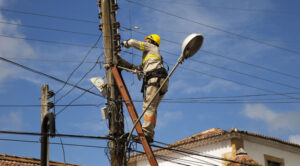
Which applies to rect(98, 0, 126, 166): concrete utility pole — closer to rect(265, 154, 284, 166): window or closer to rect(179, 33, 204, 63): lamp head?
rect(179, 33, 204, 63): lamp head

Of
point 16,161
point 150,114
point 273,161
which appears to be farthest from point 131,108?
point 273,161

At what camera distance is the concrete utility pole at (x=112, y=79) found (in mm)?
10570

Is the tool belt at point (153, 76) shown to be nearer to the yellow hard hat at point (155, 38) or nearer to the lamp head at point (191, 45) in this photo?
the yellow hard hat at point (155, 38)

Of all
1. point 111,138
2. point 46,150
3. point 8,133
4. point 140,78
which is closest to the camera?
point 46,150

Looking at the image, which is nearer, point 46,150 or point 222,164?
point 46,150

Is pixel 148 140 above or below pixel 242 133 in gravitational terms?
below

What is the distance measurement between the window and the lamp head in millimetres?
12750

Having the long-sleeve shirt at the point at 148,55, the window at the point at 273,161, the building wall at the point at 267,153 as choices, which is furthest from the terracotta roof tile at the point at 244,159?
the long-sleeve shirt at the point at 148,55

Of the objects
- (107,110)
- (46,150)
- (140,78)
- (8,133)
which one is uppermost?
(140,78)

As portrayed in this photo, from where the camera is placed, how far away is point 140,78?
11617 millimetres

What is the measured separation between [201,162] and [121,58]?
10015 mm

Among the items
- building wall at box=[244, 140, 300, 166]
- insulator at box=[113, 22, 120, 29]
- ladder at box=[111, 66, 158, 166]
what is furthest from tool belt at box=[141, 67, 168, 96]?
building wall at box=[244, 140, 300, 166]

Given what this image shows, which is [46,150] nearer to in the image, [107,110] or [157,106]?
[107,110]

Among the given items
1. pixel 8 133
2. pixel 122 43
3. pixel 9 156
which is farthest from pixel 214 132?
pixel 8 133
